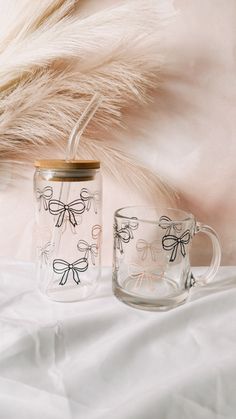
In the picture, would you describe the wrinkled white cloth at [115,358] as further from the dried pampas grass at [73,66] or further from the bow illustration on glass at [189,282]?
the dried pampas grass at [73,66]

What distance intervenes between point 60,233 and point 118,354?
206 millimetres

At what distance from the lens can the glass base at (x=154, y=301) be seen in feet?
1.34

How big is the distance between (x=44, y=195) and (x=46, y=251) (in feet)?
0.27

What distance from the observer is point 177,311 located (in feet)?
1.31

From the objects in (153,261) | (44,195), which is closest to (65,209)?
(44,195)

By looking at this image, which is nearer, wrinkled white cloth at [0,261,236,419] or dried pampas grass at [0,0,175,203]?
wrinkled white cloth at [0,261,236,419]

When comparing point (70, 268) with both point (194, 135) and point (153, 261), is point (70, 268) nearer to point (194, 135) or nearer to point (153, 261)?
point (153, 261)

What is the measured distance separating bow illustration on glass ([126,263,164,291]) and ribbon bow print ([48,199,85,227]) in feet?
0.36

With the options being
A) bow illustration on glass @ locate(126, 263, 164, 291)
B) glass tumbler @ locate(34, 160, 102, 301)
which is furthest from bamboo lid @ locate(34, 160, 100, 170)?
bow illustration on glass @ locate(126, 263, 164, 291)

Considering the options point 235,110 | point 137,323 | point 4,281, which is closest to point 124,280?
point 137,323

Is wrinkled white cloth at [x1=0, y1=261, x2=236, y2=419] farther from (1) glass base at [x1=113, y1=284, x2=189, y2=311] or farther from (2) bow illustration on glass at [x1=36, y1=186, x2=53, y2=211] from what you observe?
(2) bow illustration on glass at [x1=36, y1=186, x2=53, y2=211]

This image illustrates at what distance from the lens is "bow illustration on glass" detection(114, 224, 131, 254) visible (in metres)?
0.43

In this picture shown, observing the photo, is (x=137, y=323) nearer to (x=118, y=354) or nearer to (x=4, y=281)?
(x=118, y=354)

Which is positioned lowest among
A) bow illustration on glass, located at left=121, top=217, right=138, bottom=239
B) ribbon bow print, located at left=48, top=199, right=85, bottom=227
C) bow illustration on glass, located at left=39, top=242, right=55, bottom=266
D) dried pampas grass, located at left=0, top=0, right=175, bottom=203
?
bow illustration on glass, located at left=39, top=242, right=55, bottom=266
